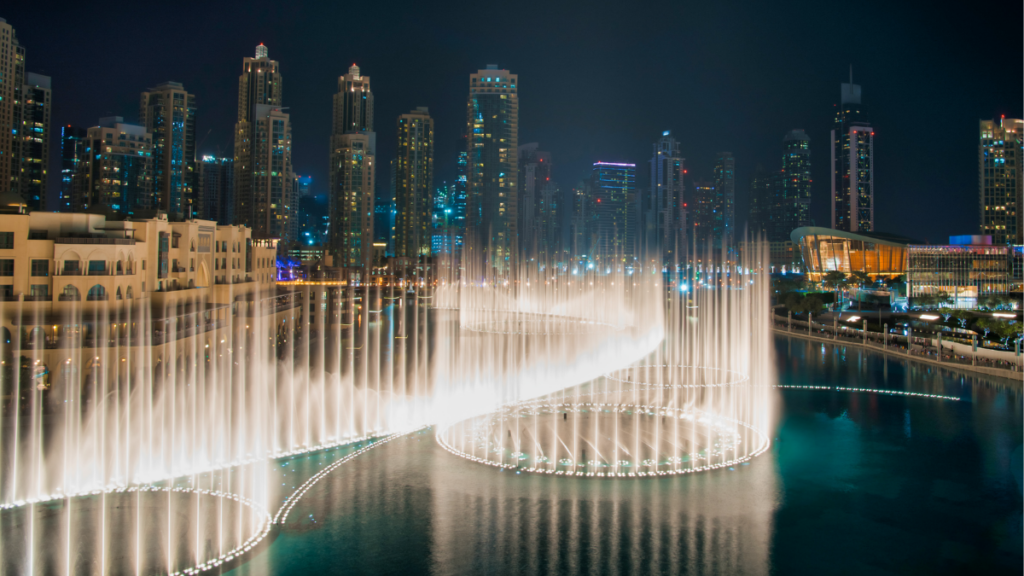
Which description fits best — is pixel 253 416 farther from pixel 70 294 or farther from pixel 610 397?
pixel 70 294

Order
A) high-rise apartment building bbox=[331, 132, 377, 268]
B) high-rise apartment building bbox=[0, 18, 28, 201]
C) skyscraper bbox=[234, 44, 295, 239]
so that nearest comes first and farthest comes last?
high-rise apartment building bbox=[0, 18, 28, 201]
skyscraper bbox=[234, 44, 295, 239]
high-rise apartment building bbox=[331, 132, 377, 268]

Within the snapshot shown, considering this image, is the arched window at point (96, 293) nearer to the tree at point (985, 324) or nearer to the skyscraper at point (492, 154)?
the tree at point (985, 324)

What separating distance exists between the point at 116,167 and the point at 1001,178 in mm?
118334

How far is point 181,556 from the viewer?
10.5 m

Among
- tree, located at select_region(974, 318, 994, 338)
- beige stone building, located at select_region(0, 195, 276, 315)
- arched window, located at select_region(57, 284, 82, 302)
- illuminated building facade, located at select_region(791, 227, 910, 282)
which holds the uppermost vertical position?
illuminated building facade, located at select_region(791, 227, 910, 282)

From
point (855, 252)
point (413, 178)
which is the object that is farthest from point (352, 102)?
point (855, 252)

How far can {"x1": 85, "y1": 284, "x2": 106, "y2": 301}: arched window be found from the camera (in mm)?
25941

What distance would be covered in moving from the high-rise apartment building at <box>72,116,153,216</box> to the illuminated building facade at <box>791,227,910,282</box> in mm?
77205

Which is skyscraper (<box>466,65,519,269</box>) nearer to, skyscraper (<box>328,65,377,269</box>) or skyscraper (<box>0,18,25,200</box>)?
skyscraper (<box>328,65,377,269</box>)

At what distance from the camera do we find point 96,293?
85.9 feet

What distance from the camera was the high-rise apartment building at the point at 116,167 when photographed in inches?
3233

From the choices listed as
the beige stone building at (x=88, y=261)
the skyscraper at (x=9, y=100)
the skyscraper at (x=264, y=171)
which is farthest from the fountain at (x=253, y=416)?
the skyscraper at (x=264, y=171)

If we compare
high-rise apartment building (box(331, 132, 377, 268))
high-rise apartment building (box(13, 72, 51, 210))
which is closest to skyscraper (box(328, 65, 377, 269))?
high-rise apartment building (box(331, 132, 377, 268))

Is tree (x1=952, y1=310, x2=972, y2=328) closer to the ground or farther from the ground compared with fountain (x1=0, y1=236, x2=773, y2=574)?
farther from the ground
